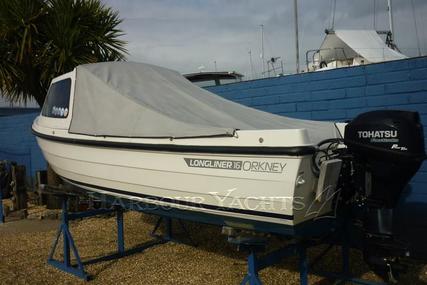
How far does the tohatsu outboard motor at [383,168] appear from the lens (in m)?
3.33

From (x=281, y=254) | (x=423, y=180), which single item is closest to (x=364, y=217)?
(x=281, y=254)

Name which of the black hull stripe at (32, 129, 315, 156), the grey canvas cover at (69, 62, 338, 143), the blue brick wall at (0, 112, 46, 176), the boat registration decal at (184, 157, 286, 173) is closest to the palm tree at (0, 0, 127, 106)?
the blue brick wall at (0, 112, 46, 176)

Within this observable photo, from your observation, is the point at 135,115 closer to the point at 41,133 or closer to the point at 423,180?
the point at 41,133

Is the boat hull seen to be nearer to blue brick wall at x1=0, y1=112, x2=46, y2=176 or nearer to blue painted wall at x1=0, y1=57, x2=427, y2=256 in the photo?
blue painted wall at x1=0, y1=57, x2=427, y2=256

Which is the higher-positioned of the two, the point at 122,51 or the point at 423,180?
the point at 122,51

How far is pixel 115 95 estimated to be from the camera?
480 centimetres

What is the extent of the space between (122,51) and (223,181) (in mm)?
6951

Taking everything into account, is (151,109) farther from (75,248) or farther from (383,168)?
(383,168)

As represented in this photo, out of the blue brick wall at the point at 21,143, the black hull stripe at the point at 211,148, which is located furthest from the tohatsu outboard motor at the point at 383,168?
the blue brick wall at the point at 21,143

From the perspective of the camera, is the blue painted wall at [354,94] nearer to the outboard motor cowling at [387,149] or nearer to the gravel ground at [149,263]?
the gravel ground at [149,263]

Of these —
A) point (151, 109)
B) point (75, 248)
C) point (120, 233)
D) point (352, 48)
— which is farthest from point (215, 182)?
point (352, 48)

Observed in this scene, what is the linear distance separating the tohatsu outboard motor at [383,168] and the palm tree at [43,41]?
22.3 feet

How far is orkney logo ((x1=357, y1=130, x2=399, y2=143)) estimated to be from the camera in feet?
10.9

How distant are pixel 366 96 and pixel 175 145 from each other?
277cm
